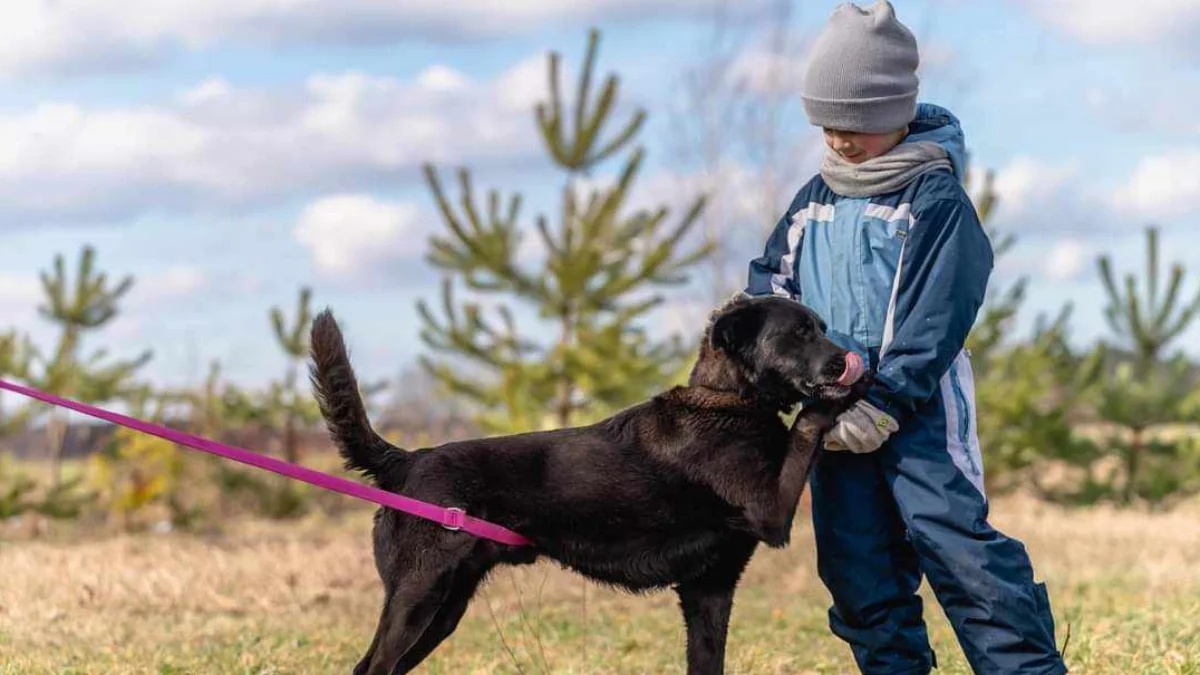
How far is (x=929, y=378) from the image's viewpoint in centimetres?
395

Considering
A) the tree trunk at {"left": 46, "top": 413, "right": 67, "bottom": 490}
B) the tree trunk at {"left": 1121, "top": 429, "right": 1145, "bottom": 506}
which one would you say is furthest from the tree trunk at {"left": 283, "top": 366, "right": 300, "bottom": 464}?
the tree trunk at {"left": 1121, "top": 429, "right": 1145, "bottom": 506}

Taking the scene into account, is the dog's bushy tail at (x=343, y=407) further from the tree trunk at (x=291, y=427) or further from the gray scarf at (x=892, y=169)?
the tree trunk at (x=291, y=427)

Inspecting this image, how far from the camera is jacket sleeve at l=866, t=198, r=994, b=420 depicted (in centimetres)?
395

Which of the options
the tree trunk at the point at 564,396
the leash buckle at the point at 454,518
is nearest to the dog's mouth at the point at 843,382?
the leash buckle at the point at 454,518

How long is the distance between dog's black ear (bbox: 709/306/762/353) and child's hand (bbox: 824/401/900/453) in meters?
0.40

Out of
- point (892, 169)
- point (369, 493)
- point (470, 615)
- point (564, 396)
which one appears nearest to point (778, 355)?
point (892, 169)

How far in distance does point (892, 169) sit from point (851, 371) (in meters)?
0.73

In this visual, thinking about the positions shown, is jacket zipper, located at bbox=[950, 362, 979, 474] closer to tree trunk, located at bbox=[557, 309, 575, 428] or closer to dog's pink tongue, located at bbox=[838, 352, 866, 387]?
dog's pink tongue, located at bbox=[838, 352, 866, 387]

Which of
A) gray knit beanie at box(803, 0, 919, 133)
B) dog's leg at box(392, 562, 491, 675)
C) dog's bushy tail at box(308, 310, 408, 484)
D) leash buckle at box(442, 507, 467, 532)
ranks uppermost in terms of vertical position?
gray knit beanie at box(803, 0, 919, 133)

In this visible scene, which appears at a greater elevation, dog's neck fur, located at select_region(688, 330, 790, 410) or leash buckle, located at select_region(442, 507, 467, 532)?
dog's neck fur, located at select_region(688, 330, 790, 410)

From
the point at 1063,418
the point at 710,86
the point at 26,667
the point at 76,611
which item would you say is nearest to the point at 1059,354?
the point at 1063,418

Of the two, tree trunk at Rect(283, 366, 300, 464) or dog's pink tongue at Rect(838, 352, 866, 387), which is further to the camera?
tree trunk at Rect(283, 366, 300, 464)

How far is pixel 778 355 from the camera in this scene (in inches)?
160

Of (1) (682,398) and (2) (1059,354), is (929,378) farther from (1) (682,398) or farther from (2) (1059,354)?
(2) (1059,354)
